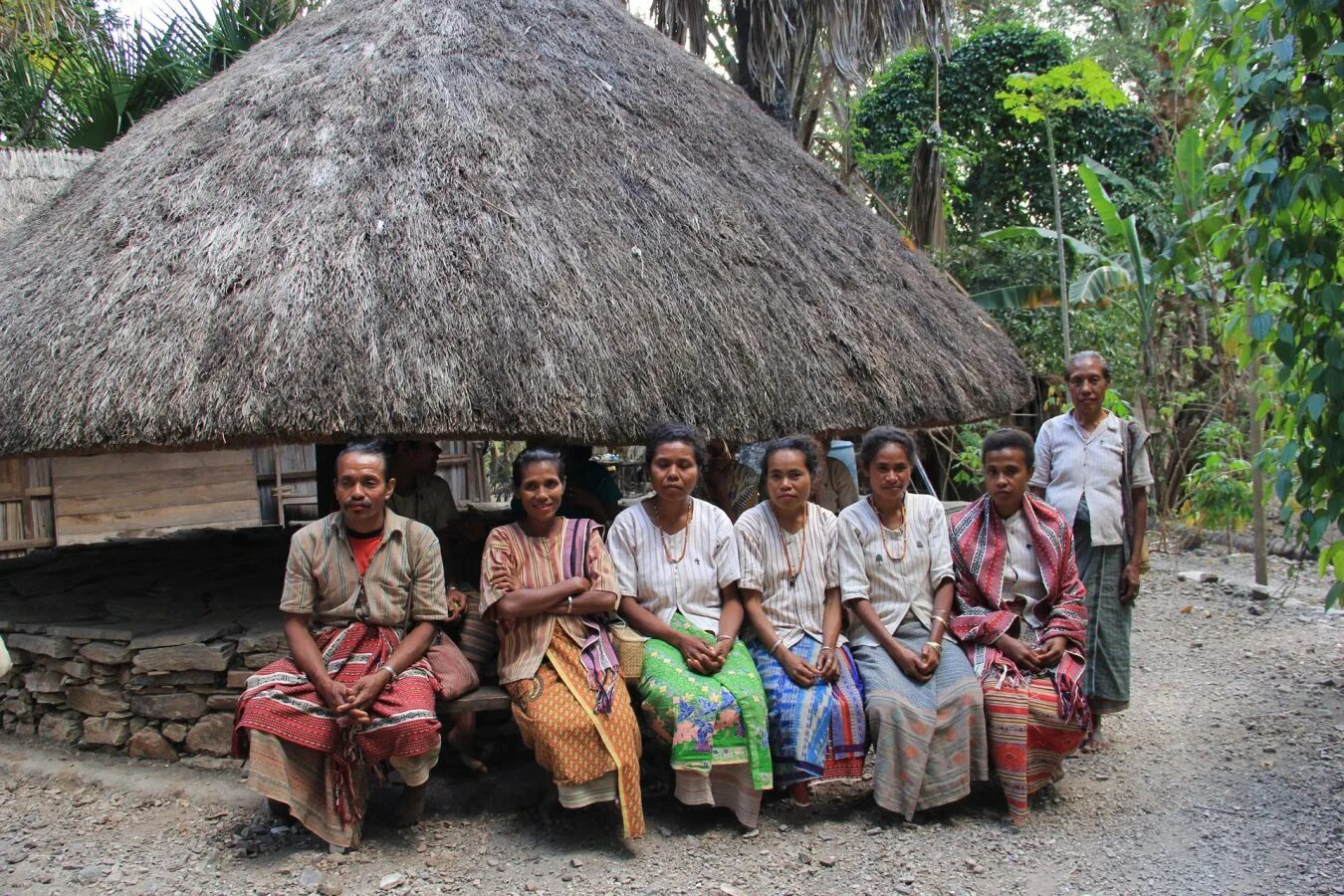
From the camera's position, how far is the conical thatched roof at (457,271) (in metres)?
4.07

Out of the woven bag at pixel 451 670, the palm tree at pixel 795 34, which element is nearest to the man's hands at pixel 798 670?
the woven bag at pixel 451 670

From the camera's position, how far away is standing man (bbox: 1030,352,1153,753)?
4.14 m

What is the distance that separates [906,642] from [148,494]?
8244 millimetres

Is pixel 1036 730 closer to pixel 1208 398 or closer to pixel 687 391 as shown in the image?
pixel 687 391

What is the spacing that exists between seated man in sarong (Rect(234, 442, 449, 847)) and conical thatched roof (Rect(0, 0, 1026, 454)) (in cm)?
58

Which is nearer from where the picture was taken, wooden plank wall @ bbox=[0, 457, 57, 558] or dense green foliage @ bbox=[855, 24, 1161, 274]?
wooden plank wall @ bbox=[0, 457, 57, 558]

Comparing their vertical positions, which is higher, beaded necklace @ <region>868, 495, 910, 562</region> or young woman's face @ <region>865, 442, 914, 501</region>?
young woman's face @ <region>865, 442, 914, 501</region>

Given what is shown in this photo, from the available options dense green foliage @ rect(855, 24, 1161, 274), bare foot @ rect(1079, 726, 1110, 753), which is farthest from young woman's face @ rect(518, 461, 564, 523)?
dense green foliage @ rect(855, 24, 1161, 274)

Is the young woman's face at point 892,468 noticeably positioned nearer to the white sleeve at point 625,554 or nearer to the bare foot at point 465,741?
the white sleeve at point 625,554

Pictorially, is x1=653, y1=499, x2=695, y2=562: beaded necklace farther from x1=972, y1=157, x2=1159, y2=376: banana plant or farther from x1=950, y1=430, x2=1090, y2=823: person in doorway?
x1=972, y1=157, x2=1159, y2=376: banana plant

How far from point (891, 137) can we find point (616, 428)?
10167 mm

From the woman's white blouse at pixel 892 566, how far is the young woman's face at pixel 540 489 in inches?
43.6

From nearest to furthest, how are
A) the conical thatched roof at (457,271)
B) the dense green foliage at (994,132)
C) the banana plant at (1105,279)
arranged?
the conical thatched roof at (457,271), the banana plant at (1105,279), the dense green foliage at (994,132)

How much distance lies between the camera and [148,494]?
31.3 feet
